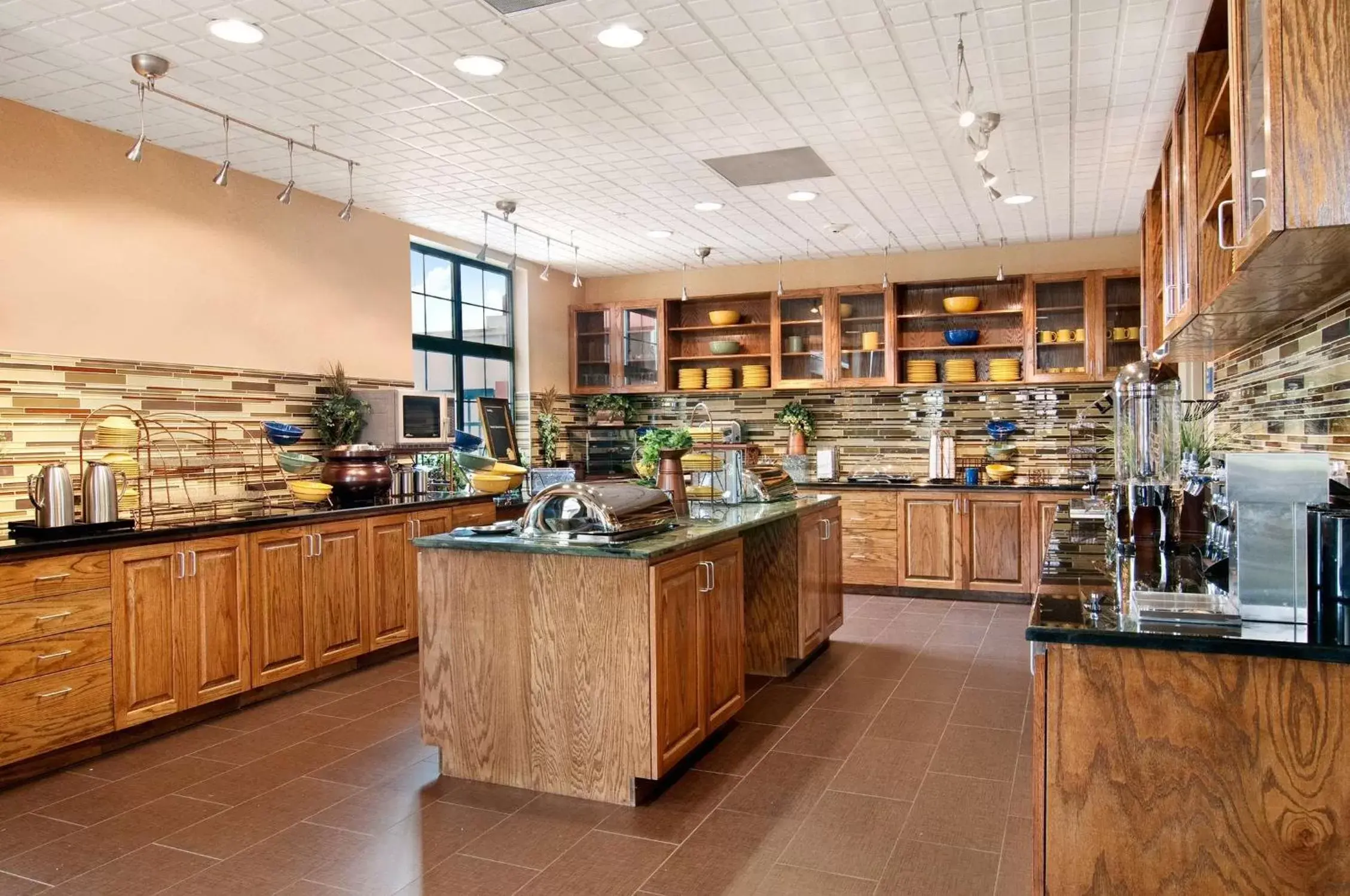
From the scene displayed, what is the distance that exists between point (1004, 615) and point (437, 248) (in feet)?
16.0

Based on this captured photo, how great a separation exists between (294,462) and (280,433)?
0.17 meters

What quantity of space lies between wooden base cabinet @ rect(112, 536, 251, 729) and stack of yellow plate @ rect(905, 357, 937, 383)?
5.19 m

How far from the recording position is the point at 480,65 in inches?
148

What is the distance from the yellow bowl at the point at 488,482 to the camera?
6.16 meters

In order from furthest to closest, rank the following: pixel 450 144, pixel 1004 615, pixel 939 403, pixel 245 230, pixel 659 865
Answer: pixel 939 403, pixel 1004 615, pixel 245 230, pixel 450 144, pixel 659 865

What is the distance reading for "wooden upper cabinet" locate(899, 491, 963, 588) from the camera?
7117mm

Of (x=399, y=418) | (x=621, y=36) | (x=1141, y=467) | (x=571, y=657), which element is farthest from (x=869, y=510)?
(x=621, y=36)

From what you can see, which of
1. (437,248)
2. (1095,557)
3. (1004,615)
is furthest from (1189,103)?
(437,248)

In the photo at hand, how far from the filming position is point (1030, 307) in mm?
7211

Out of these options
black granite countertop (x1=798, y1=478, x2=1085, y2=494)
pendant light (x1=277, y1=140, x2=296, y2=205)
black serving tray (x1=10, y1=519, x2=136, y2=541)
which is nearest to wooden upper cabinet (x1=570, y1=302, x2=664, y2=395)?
black granite countertop (x1=798, y1=478, x2=1085, y2=494)

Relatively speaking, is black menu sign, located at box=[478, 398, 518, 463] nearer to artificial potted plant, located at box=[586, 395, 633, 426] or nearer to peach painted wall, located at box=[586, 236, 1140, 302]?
artificial potted plant, located at box=[586, 395, 633, 426]

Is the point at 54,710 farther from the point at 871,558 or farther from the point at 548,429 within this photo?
the point at 871,558

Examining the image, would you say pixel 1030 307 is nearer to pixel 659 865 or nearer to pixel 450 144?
pixel 450 144

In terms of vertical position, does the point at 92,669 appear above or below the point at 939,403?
below
